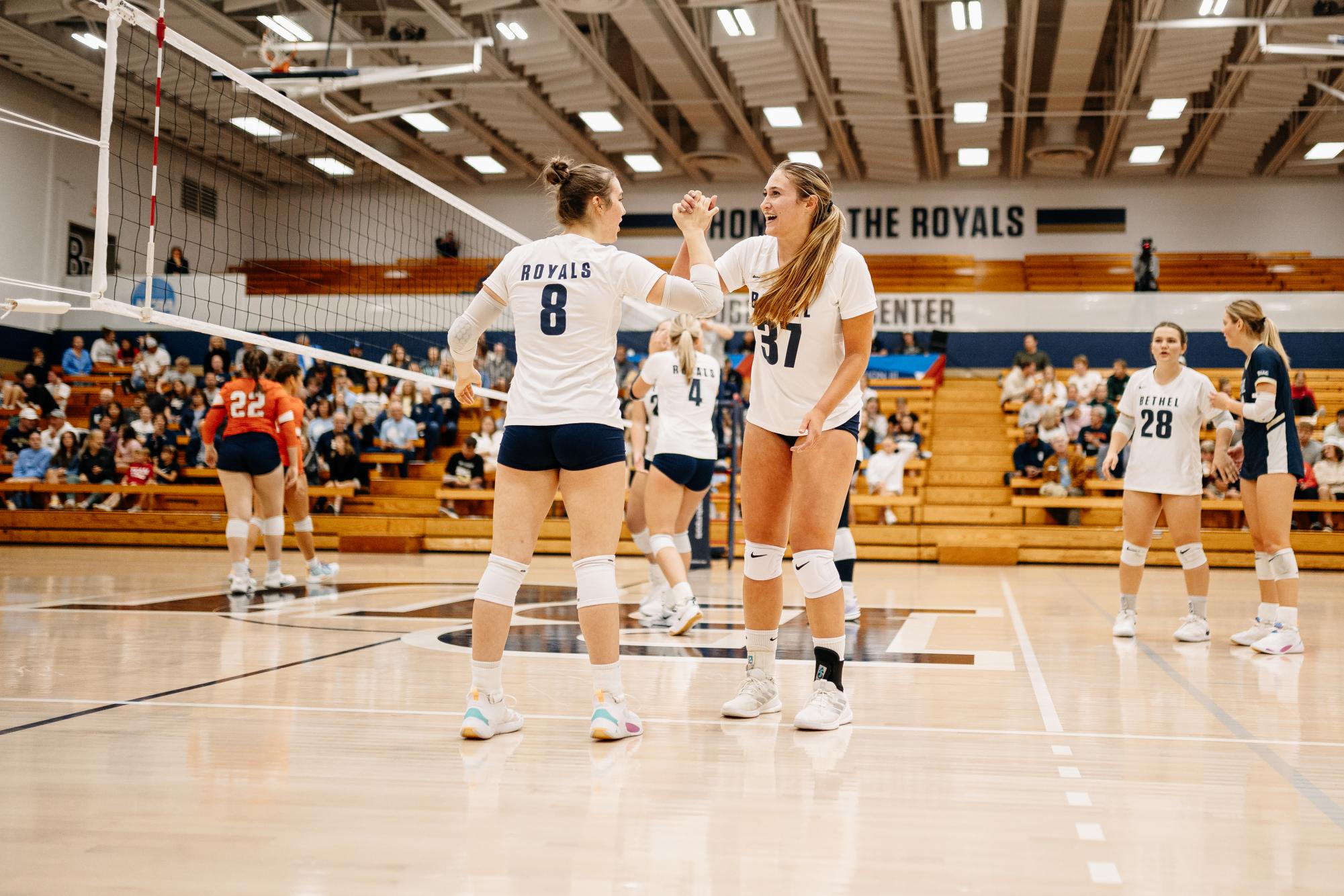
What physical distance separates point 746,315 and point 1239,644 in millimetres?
15810

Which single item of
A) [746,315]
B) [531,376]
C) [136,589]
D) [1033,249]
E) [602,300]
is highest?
[1033,249]

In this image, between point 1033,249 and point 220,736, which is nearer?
point 220,736

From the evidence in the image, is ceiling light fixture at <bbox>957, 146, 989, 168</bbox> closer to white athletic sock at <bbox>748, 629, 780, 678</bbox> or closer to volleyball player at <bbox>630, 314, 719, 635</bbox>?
volleyball player at <bbox>630, 314, 719, 635</bbox>

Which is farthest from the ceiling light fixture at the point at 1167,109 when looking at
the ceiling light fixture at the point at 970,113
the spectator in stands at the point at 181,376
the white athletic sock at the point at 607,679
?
the white athletic sock at the point at 607,679

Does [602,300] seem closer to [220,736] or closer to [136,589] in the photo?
[220,736]

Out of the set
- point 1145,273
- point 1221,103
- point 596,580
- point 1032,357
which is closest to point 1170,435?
point 596,580

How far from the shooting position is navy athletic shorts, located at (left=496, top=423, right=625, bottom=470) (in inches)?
139

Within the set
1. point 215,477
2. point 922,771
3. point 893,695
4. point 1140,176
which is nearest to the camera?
point 922,771

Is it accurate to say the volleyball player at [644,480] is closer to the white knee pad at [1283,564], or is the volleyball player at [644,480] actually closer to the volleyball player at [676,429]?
the volleyball player at [676,429]

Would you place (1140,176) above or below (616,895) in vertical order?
above

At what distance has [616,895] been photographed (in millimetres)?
2152

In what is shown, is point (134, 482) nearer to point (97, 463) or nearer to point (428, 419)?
point (97, 463)

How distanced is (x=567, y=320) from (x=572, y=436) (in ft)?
1.26

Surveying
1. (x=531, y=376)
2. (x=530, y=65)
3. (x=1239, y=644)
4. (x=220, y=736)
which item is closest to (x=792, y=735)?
(x=531, y=376)
